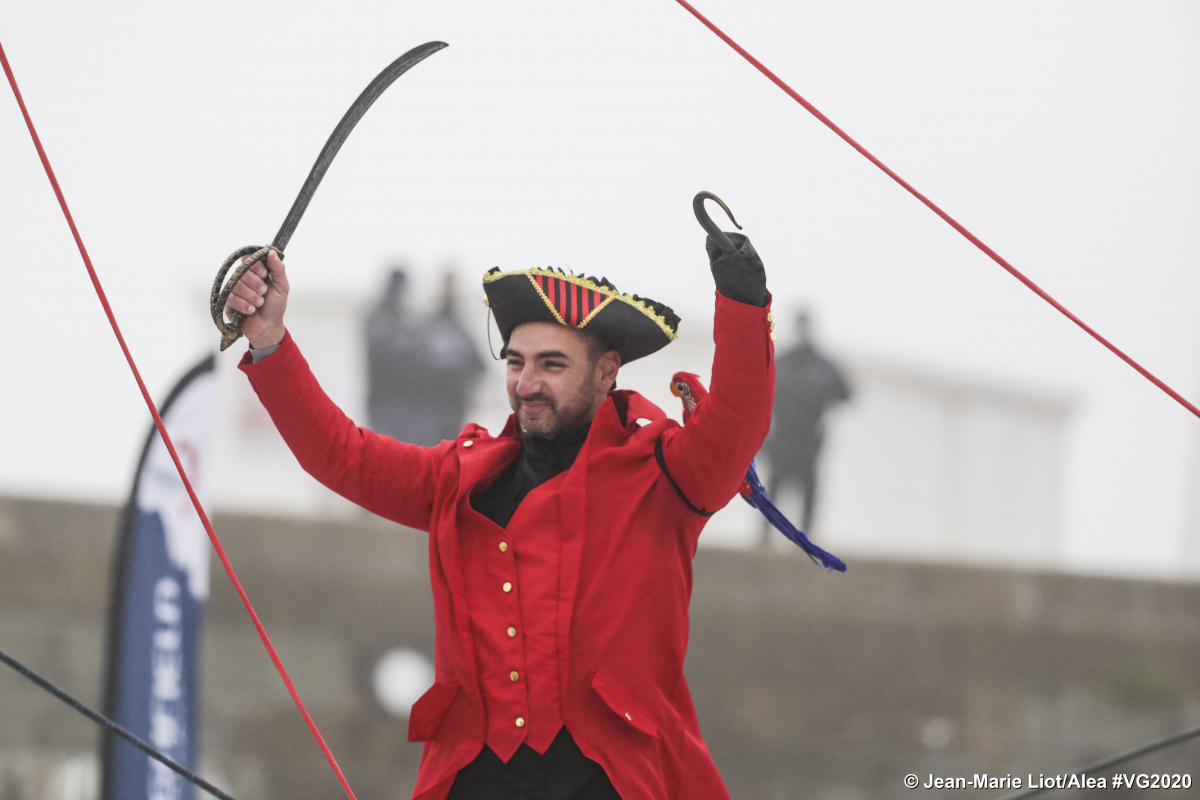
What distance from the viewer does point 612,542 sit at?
2166 millimetres

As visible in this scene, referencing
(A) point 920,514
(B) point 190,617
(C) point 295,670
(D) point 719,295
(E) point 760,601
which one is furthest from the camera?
(A) point 920,514

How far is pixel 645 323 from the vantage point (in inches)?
90.4

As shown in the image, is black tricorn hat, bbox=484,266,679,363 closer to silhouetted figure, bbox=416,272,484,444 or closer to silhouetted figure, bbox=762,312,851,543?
silhouetted figure, bbox=416,272,484,444

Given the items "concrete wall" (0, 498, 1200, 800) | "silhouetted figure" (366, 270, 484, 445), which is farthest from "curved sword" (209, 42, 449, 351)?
"concrete wall" (0, 498, 1200, 800)

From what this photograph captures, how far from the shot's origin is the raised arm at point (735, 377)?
6.53 ft

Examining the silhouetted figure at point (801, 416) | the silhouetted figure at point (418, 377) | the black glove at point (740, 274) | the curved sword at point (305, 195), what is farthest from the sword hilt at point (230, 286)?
the silhouetted figure at point (801, 416)

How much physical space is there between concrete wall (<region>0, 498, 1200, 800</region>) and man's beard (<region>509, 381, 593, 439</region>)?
3773mm

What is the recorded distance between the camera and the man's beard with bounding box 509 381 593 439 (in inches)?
87.8

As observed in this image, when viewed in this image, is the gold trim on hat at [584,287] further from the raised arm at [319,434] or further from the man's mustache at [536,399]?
the raised arm at [319,434]

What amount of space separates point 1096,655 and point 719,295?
5.25 m

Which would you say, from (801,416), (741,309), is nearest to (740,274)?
(741,309)

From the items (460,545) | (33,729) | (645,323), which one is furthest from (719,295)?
(33,729)

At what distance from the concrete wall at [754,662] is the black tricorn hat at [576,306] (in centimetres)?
377

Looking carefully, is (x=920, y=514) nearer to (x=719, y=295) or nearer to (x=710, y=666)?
(x=710, y=666)
